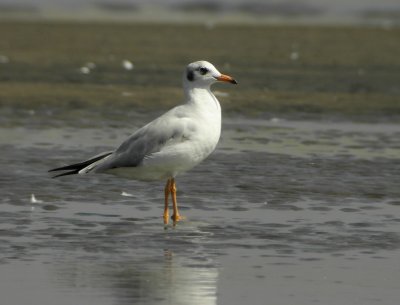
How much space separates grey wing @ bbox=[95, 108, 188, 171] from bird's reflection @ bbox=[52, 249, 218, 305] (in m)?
1.84

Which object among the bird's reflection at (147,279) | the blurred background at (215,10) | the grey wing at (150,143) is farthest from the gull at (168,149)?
the blurred background at (215,10)


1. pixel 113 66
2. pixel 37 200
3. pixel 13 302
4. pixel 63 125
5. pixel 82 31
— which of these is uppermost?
pixel 82 31

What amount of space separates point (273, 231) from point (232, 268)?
1.56 m

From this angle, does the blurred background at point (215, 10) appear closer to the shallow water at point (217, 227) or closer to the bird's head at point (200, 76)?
the shallow water at point (217, 227)

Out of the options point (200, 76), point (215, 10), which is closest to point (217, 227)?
point (200, 76)

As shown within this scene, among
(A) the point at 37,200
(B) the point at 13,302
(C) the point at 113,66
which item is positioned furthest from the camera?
(C) the point at 113,66

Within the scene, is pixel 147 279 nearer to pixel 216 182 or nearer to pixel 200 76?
pixel 200 76

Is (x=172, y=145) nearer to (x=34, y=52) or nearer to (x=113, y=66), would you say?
(x=113, y=66)

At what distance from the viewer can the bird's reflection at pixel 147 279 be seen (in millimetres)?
8217

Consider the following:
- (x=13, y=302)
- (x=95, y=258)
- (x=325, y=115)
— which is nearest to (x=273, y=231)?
(x=95, y=258)

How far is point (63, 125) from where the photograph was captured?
1788 cm

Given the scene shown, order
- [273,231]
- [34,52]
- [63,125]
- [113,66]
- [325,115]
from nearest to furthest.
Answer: [273,231], [63,125], [325,115], [113,66], [34,52]

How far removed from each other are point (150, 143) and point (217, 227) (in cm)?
104

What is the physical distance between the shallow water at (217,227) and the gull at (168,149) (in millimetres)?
375
